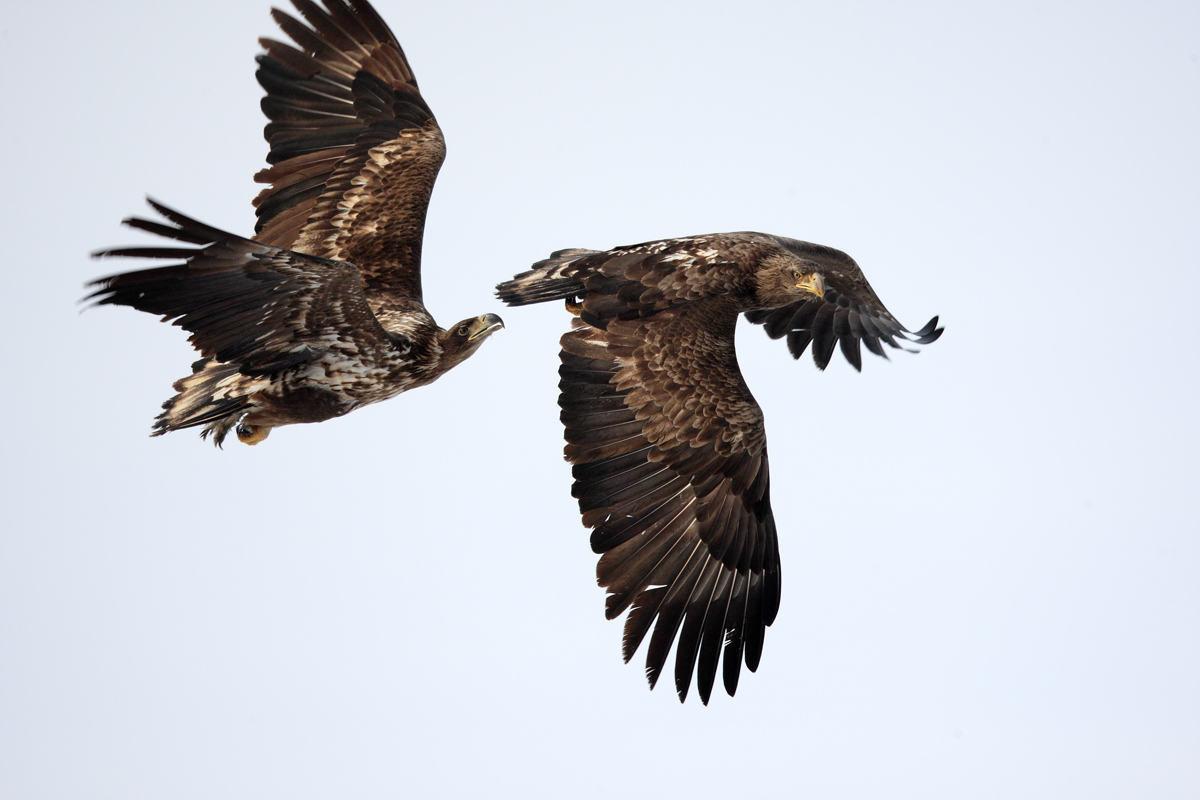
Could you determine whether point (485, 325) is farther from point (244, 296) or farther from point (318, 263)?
point (244, 296)

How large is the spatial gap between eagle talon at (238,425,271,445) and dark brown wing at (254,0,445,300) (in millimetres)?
1209

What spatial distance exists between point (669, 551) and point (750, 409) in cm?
110

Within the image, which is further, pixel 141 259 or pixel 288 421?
pixel 288 421

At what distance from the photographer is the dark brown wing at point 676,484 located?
28.1 feet

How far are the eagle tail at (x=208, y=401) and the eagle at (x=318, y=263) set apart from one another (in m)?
0.01

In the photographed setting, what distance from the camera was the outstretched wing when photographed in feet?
→ 22.7

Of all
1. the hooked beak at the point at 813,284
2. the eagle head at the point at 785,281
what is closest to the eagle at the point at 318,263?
the eagle head at the point at 785,281

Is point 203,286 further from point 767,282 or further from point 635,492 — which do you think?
point 767,282

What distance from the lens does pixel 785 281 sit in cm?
930

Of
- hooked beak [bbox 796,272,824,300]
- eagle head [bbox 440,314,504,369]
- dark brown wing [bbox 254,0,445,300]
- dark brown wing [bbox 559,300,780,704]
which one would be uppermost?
dark brown wing [bbox 254,0,445,300]

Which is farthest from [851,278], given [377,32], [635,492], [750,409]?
[377,32]

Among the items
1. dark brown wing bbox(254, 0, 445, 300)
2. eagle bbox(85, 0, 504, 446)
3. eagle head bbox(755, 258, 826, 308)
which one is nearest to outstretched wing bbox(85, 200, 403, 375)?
eagle bbox(85, 0, 504, 446)

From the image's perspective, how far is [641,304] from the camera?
905cm

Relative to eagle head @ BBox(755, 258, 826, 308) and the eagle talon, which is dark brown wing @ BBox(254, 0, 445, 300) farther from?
eagle head @ BBox(755, 258, 826, 308)
